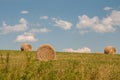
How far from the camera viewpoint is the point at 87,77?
7.27 meters

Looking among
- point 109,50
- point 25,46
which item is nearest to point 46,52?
point 25,46

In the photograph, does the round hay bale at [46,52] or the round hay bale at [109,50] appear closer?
the round hay bale at [46,52]

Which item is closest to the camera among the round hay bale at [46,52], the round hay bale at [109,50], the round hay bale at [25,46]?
the round hay bale at [46,52]

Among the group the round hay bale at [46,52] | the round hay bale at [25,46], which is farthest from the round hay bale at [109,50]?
the round hay bale at [46,52]

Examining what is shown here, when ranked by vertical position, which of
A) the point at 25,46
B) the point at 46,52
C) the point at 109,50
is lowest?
the point at 46,52

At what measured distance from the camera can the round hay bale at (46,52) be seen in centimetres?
2666

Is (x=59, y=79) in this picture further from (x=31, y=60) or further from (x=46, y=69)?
(x=31, y=60)

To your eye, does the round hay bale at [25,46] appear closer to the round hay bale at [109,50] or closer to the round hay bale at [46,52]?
the round hay bale at [109,50]

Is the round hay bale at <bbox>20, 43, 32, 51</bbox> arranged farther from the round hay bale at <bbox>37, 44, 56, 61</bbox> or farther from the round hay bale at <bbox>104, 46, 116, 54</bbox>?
the round hay bale at <bbox>37, 44, 56, 61</bbox>

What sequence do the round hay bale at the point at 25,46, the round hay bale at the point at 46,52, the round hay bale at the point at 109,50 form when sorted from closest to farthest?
1. the round hay bale at the point at 46,52
2. the round hay bale at the point at 109,50
3. the round hay bale at the point at 25,46

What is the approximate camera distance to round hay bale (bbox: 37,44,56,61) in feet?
87.5

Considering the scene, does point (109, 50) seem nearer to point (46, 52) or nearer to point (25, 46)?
point (25, 46)

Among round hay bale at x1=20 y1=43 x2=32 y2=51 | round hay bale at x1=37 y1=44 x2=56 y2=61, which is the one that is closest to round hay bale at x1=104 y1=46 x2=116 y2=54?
round hay bale at x1=20 y1=43 x2=32 y2=51

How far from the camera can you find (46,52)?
2720cm
